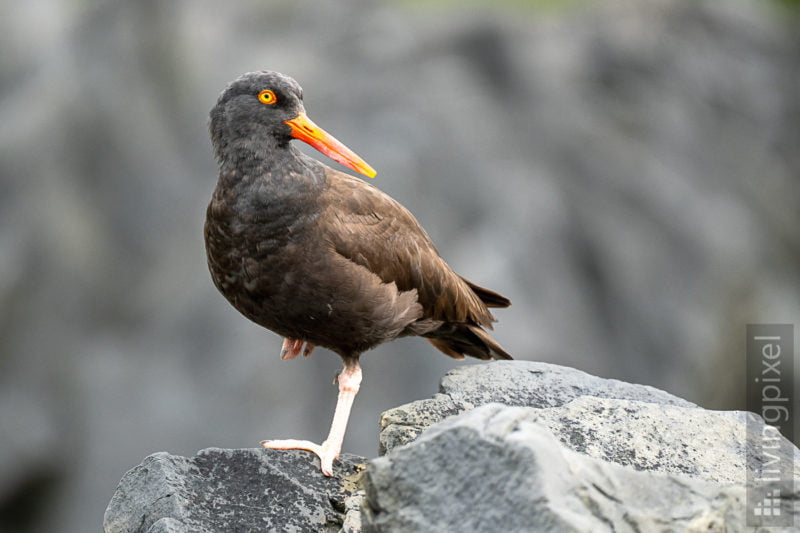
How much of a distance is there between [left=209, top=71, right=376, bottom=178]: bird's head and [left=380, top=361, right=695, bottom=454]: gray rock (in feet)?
3.99

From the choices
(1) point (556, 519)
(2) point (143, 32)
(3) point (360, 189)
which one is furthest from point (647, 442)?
(2) point (143, 32)

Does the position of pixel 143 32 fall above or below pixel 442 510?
above

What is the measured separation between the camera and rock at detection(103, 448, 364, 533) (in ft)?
11.1

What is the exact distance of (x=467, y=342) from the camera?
4.95m

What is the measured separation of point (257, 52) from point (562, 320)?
4874 millimetres

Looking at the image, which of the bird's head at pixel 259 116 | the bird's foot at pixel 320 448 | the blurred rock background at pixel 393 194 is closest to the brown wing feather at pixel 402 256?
the bird's head at pixel 259 116

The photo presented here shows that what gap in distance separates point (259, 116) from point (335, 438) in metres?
1.63

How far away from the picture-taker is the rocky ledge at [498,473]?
238 centimetres

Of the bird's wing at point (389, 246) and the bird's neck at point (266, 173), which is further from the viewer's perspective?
the bird's wing at point (389, 246)

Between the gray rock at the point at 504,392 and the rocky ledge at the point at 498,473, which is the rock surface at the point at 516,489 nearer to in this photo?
the rocky ledge at the point at 498,473

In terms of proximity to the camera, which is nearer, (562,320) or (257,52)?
(562,320)

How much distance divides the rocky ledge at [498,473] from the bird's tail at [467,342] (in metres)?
0.30

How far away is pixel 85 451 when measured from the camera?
880 cm

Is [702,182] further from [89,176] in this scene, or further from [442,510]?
[442,510]
